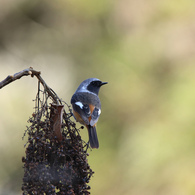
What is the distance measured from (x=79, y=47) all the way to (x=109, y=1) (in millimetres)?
1086

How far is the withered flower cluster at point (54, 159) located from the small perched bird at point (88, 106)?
3.17 feet

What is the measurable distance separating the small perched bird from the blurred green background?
240cm

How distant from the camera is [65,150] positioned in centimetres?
249

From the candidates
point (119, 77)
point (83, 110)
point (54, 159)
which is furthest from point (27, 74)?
point (119, 77)

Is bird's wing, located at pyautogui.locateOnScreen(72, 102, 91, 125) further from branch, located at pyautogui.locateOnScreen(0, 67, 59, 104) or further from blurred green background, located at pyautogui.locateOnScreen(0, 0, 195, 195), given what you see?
blurred green background, located at pyautogui.locateOnScreen(0, 0, 195, 195)

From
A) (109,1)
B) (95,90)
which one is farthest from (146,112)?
(95,90)

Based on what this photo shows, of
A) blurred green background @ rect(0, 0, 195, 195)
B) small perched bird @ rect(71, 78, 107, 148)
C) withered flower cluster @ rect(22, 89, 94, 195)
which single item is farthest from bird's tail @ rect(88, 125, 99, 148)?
blurred green background @ rect(0, 0, 195, 195)

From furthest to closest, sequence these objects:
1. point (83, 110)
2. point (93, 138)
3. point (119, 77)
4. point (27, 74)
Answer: point (119, 77) → point (83, 110) → point (93, 138) → point (27, 74)

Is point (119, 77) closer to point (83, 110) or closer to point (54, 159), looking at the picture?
point (83, 110)

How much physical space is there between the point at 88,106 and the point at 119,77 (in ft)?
10.7

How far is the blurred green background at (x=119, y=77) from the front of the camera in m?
6.44

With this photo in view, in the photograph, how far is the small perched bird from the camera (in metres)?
3.77

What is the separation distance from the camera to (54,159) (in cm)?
241

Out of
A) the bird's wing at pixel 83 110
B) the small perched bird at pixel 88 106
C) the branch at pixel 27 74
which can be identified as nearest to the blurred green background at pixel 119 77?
the small perched bird at pixel 88 106
